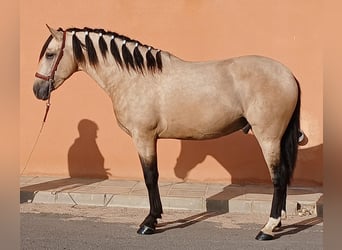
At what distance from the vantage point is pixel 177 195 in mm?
6363

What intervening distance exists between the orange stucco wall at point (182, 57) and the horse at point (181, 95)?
1.90 m

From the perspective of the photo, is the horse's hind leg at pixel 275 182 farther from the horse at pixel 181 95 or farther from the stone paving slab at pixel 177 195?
the stone paving slab at pixel 177 195

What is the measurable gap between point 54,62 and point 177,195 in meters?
2.25

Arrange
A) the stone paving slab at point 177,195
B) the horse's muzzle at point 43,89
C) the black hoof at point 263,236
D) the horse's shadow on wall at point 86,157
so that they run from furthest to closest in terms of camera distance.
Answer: the horse's shadow on wall at point 86,157, the stone paving slab at point 177,195, the horse's muzzle at point 43,89, the black hoof at point 263,236

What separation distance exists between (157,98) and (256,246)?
1.64m

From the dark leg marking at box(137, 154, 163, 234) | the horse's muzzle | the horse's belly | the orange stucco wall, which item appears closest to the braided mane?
the horse's muzzle

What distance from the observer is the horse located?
4977mm

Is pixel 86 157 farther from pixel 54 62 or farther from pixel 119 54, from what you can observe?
pixel 119 54

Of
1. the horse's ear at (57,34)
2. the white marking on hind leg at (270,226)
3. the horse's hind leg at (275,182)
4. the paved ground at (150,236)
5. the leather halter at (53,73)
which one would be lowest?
the paved ground at (150,236)

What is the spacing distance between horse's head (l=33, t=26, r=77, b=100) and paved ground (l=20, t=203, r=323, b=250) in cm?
138

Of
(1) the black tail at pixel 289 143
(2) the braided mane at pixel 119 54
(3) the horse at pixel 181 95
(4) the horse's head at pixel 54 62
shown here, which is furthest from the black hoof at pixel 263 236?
(4) the horse's head at pixel 54 62

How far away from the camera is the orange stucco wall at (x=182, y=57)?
694 centimetres

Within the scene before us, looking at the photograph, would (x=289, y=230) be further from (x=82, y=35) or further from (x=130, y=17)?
(x=130, y=17)

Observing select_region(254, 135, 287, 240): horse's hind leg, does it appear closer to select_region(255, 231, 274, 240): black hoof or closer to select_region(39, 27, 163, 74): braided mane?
select_region(255, 231, 274, 240): black hoof
